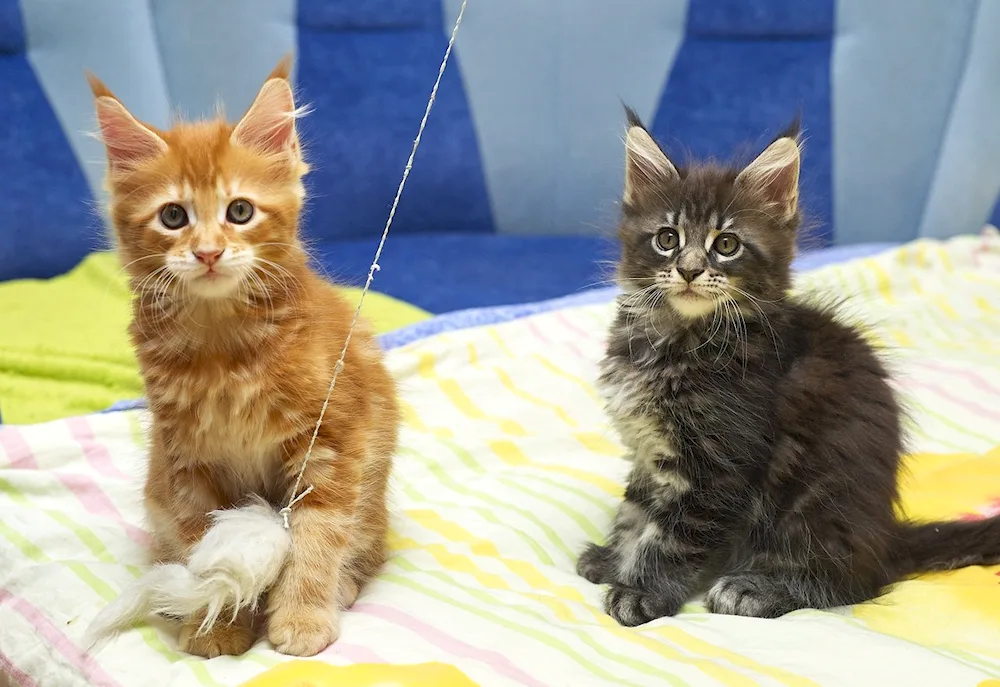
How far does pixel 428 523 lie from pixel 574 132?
1.96 m

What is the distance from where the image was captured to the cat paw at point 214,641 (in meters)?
1.16

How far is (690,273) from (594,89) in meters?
1.93

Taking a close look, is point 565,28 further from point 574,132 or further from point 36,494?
point 36,494

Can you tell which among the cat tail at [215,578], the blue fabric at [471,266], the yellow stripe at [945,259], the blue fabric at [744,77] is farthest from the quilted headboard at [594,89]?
the cat tail at [215,578]

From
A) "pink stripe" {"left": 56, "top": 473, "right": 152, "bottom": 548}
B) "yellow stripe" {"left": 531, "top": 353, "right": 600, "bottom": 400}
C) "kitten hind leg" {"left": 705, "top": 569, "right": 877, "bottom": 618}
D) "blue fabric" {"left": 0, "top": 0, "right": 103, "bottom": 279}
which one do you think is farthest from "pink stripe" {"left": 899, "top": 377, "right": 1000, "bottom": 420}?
"blue fabric" {"left": 0, "top": 0, "right": 103, "bottom": 279}

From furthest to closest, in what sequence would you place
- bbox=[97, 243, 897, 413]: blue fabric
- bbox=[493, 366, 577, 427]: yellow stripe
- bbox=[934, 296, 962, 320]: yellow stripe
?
bbox=[934, 296, 962, 320]: yellow stripe < bbox=[97, 243, 897, 413]: blue fabric < bbox=[493, 366, 577, 427]: yellow stripe

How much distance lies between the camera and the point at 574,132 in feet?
10.5

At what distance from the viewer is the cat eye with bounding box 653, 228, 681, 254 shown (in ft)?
4.69

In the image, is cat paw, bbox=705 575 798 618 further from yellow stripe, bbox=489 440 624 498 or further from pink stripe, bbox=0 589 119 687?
pink stripe, bbox=0 589 119 687

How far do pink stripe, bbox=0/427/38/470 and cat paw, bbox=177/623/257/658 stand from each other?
→ 0.58m

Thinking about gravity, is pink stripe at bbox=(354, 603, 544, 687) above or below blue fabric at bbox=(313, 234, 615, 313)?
above

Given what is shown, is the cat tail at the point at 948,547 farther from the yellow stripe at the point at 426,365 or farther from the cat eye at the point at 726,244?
the yellow stripe at the point at 426,365

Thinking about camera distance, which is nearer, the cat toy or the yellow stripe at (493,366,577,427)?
the cat toy

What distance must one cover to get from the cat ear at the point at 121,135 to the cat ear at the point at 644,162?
72 cm
